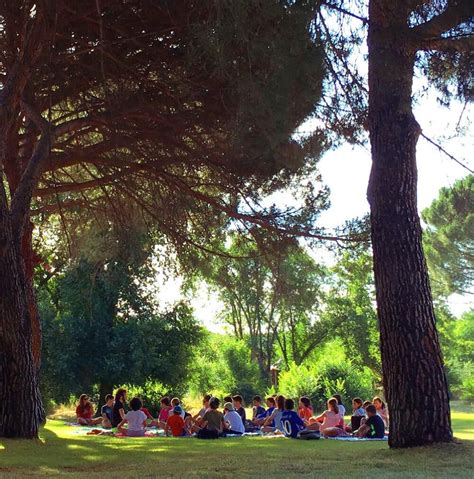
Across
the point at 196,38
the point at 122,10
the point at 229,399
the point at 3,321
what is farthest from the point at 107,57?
the point at 229,399

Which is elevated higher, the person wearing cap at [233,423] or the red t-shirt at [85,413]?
the red t-shirt at [85,413]

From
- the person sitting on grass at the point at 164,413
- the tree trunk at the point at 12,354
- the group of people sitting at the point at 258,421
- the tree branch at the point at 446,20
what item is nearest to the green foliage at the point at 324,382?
the group of people sitting at the point at 258,421

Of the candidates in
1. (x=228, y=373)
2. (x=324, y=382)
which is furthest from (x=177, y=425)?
(x=228, y=373)

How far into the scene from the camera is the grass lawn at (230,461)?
6.25 metres

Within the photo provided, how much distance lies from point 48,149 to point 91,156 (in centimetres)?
150

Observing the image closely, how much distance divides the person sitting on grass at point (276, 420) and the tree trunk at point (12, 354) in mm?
4937

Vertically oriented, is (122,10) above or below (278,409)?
above

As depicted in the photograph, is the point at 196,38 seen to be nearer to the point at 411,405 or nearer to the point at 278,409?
the point at 411,405

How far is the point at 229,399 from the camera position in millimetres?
15922

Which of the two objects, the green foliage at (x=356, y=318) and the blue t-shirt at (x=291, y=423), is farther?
the green foliage at (x=356, y=318)

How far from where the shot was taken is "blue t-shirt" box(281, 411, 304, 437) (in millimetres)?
12133

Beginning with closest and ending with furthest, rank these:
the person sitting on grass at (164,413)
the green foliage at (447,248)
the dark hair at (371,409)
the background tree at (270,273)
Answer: the dark hair at (371,409) < the background tree at (270,273) < the person sitting on grass at (164,413) < the green foliage at (447,248)

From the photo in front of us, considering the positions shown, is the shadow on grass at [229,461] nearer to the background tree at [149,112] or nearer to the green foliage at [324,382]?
the background tree at [149,112]

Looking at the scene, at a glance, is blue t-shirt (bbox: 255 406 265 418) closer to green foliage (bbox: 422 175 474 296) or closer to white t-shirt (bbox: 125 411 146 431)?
white t-shirt (bbox: 125 411 146 431)
